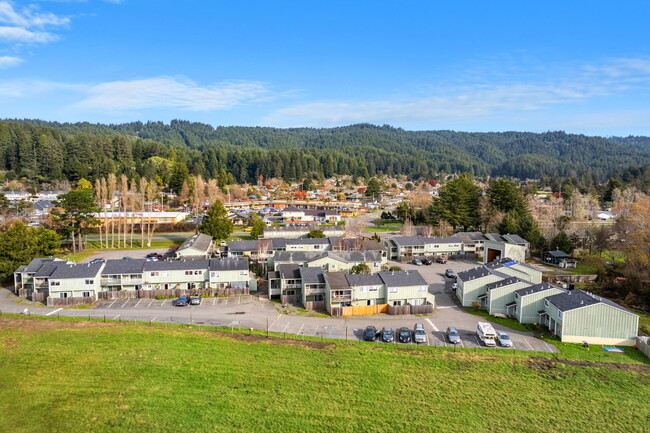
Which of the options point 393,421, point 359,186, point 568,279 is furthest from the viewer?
point 359,186

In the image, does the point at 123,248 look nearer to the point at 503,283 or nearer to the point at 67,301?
the point at 67,301

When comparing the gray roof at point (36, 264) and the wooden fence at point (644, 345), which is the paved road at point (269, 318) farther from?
the wooden fence at point (644, 345)

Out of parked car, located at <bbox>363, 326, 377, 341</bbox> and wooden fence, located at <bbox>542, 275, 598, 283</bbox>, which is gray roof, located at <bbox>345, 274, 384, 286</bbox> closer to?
parked car, located at <bbox>363, 326, 377, 341</bbox>

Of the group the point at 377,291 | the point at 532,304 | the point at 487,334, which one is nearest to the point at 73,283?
the point at 377,291

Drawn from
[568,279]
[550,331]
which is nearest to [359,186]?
[568,279]

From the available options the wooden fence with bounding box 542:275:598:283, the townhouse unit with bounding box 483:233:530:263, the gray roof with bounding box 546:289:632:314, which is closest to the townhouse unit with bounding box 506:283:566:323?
the gray roof with bounding box 546:289:632:314

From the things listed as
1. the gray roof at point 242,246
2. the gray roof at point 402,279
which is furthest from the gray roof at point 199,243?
the gray roof at point 402,279

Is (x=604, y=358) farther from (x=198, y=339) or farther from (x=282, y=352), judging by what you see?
(x=198, y=339)
